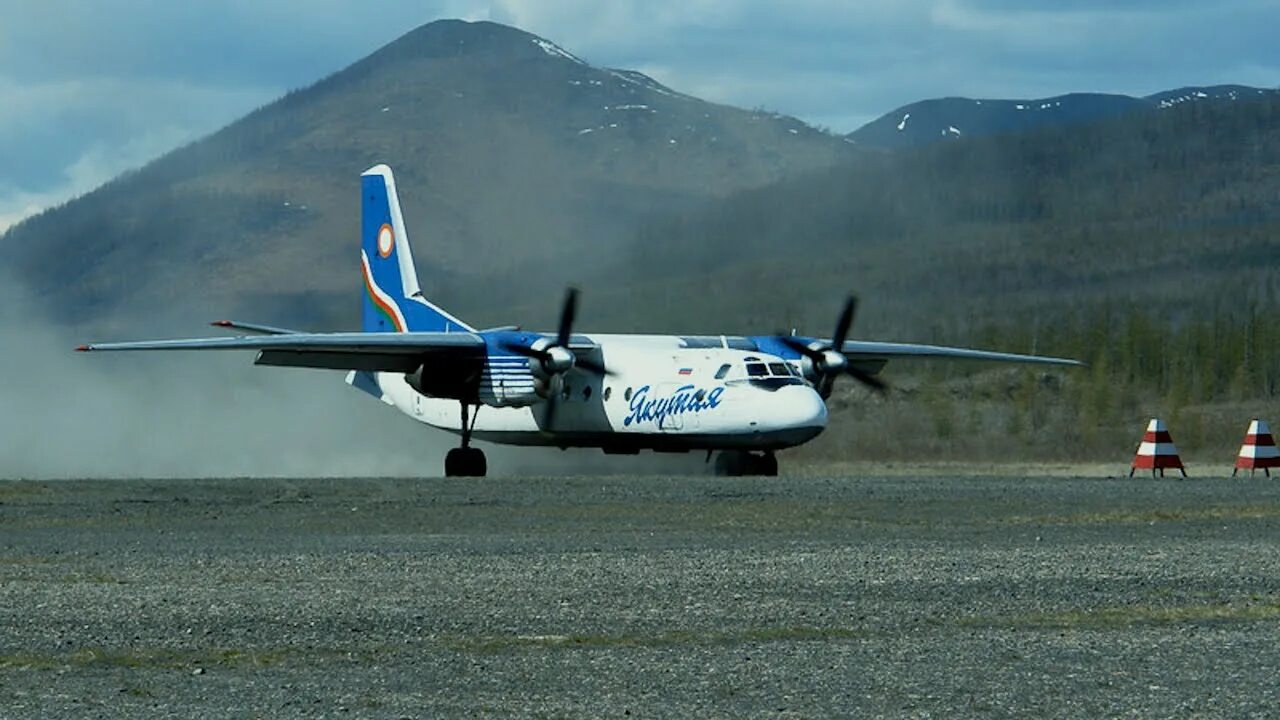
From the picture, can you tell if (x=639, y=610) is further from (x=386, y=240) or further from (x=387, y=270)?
(x=386, y=240)

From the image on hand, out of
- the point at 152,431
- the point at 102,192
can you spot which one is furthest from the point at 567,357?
the point at 102,192

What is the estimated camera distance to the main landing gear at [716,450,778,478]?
112 feet

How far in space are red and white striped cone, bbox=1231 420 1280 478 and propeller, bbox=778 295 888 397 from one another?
671 centimetres

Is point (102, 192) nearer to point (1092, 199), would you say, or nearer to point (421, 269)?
point (421, 269)

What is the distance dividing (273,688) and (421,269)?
62318 millimetres

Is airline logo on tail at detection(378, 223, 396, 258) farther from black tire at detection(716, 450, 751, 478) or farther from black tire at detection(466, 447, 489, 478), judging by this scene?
black tire at detection(716, 450, 751, 478)

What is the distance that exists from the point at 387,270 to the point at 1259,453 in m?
18.3

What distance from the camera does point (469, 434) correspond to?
119ft

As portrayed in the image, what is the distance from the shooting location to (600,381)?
116 ft

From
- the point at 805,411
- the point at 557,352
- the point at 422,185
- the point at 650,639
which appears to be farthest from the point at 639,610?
the point at 422,185

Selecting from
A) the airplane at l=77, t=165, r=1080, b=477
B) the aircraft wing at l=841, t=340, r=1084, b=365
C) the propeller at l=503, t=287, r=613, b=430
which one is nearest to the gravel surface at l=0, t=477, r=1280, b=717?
the airplane at l=77, t=165, r=1080, b=477

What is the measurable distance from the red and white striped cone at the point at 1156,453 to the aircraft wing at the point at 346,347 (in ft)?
37.6

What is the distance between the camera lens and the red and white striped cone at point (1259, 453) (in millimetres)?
31750

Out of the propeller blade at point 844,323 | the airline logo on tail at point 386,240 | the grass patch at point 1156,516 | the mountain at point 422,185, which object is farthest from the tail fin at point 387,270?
the grass patch at point 1156,516
